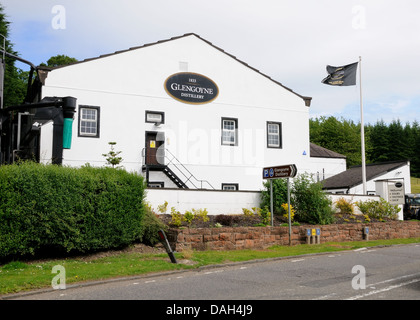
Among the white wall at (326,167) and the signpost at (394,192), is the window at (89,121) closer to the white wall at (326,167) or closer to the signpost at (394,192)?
the signpost at (394,192)

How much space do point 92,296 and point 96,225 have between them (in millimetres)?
5318

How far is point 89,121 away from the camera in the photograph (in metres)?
23.2

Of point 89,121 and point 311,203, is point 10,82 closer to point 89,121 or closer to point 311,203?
point 89,121

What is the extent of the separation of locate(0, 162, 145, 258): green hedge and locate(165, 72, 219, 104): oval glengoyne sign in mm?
11780

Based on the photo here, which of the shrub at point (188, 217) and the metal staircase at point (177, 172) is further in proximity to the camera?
the metal staircase at point (177, 172)

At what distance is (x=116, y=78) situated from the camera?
24.1 m

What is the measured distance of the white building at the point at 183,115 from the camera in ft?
76.3

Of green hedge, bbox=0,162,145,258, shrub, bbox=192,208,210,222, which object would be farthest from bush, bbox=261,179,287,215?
green hedge, bbox=0,162,145,258

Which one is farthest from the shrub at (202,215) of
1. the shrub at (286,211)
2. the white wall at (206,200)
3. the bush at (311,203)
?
the bush at (311,203)

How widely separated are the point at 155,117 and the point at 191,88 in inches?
117

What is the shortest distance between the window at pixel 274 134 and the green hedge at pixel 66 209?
14.6m

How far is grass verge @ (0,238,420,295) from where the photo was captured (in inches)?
376
